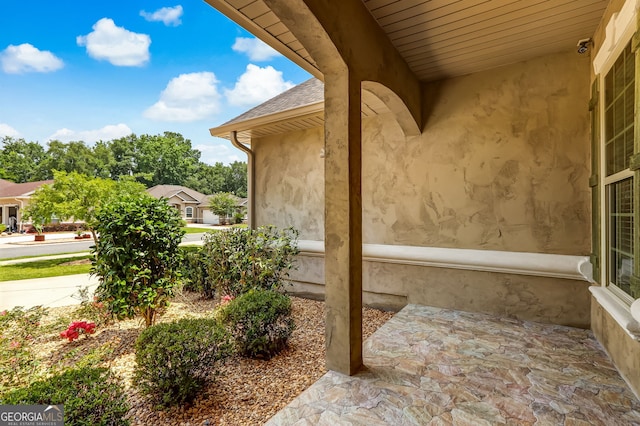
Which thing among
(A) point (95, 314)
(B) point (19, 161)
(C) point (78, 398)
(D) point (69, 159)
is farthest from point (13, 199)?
(C) point (78, 398)

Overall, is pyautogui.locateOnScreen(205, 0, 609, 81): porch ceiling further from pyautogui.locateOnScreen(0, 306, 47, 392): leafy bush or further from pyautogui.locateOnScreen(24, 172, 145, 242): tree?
pyautogui.locateOnScreen(24, 172, 145, 242): tree

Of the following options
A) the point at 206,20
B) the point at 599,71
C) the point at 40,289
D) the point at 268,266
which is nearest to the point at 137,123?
the point at 206,20

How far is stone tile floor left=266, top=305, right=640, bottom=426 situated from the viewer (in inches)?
71.1

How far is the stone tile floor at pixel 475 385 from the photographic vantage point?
1.81m

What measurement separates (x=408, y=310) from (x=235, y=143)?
12.7 ft

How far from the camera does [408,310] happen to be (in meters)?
3.78

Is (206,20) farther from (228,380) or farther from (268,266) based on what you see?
(228,380)

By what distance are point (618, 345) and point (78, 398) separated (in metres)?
3.62

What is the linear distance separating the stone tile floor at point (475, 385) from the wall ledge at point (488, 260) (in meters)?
0.63

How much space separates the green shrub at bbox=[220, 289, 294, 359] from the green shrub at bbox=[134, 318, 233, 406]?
17.0 inches

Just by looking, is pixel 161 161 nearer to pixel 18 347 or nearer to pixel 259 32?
pixel 18 347

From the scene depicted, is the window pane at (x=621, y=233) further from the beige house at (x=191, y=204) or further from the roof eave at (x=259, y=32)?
the beige house at (x=191, y=204)

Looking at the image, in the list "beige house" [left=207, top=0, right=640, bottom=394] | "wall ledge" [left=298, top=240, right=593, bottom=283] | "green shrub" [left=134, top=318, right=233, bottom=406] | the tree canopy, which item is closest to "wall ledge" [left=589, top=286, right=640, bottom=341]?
"beige house" [left=207, top=0, right=640, bottom=394]

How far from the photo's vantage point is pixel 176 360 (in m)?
2.07
